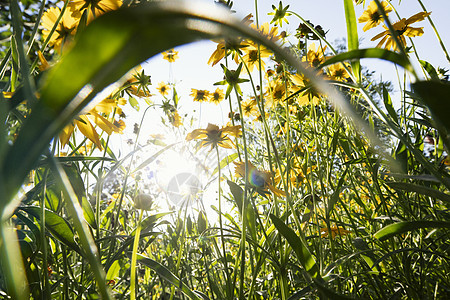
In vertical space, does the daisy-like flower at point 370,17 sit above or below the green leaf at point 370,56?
above

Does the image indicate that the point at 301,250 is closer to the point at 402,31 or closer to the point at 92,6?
the point at 92,6

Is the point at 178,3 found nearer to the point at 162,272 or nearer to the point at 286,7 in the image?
the point at 162,272

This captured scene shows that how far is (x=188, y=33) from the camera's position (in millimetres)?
66

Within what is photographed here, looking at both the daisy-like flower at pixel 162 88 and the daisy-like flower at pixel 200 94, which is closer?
the daisy-like flower at pixel 200 94

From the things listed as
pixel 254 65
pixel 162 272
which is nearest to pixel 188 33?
pixel 162 272

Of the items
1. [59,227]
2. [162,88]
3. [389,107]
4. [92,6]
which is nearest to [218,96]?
[162,88]

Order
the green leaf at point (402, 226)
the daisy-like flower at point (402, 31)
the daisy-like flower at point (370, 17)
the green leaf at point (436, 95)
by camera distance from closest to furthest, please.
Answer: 1. the green leaf at point (436, 95)
2. the green leaf at point (402, 226)
3. the daisy-like flower at point (402, 31)
4. the daisy-like flower at point (370, 17)

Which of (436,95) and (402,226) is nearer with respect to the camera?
(436,95)

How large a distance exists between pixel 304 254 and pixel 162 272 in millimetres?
168

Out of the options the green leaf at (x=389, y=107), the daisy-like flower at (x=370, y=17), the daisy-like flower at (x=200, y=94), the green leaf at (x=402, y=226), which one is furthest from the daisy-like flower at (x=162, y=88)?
the green leaf at (x=402, y=226)

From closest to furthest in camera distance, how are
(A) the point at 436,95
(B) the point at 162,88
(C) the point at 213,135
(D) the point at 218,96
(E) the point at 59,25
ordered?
(A) the point at 436,95, (E) the point at 59,25, (C) the point at 213,135, (D) the point at 218,96, (B) the point at 162,88

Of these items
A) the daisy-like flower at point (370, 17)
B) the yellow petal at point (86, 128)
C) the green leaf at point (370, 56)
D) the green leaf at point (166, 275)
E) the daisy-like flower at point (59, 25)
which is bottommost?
the green leaf at point (166, 275)

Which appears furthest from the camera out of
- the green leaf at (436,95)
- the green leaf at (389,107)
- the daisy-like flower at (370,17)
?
the daisy-like flower at (370,17)

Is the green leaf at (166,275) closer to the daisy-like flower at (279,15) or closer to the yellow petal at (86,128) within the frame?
the yellow petal at (86,128)
